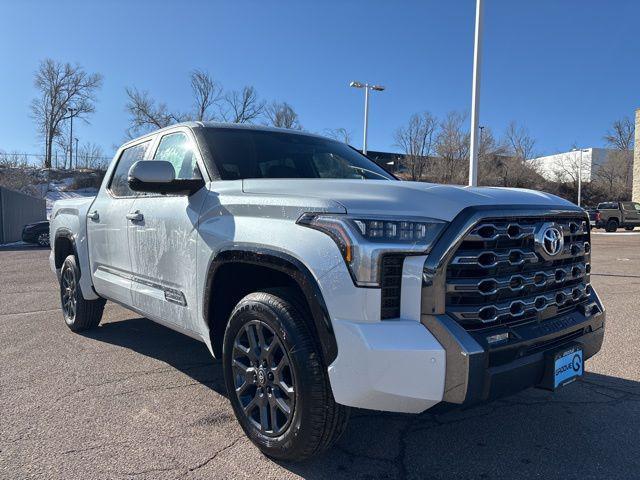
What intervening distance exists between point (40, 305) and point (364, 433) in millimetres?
5831

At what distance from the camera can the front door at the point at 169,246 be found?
338 cm

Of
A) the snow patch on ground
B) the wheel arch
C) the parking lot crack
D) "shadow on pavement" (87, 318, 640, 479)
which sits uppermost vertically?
the snow patch on ground

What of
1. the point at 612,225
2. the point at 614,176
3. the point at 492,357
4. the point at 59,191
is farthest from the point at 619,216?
the point at 59,191

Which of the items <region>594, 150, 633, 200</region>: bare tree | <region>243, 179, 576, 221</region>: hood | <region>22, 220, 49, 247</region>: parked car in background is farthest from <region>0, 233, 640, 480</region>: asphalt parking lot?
<region>594, 150, 633, 200</region>: bare tree

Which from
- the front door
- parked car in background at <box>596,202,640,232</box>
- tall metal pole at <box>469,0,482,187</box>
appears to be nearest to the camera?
the front door

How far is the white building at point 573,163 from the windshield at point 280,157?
6555cm

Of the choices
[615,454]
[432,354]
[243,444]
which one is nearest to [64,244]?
[243,444]

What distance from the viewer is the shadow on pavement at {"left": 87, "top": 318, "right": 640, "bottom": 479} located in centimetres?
269

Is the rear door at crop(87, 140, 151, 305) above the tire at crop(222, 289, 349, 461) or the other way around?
above

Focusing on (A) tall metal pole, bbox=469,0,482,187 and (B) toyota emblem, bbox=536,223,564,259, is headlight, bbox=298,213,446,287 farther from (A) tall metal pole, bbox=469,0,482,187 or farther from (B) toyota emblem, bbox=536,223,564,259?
(A) tall metal pole, bbox=469,0,482,187

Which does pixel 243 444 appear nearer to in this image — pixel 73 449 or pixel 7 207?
pixel 73 449

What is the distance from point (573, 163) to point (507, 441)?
70608 mm

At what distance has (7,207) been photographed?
21688 millimetres

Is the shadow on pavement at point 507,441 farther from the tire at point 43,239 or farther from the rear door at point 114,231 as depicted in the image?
the tire at point 43,239
